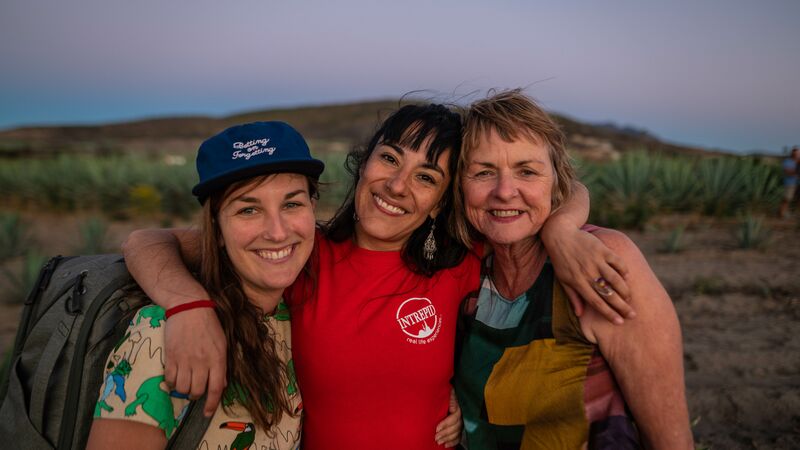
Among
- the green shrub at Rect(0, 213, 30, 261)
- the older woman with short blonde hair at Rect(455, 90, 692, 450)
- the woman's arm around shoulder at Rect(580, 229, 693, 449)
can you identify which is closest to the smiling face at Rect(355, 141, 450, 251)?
the older woman with short blonde hair at Rect(455, 90, 692, 450)

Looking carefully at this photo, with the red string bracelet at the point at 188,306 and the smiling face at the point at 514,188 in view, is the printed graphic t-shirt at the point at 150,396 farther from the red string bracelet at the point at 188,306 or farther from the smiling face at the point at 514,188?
the smiling face at the point at 514,188

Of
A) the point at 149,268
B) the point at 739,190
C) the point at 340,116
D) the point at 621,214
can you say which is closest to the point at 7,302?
the point at 149,268

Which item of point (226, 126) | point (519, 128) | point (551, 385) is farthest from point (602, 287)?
point (226, 126)

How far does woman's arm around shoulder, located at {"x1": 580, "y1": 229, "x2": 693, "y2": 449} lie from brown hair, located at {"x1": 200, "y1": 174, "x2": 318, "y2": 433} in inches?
45.9

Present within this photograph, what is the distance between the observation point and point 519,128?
7.40 feet

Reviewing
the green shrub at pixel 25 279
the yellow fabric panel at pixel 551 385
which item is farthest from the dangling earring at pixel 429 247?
the green shrub at pixel 25 279

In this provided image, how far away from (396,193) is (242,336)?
0.95 m

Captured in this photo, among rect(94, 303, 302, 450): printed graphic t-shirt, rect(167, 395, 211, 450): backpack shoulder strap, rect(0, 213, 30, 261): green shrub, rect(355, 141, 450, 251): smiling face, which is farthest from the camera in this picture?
rect(0, 213, 30, 261): green shrub

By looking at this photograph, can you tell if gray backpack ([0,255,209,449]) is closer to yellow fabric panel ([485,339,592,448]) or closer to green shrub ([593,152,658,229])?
yellow fabric panel ([485,339,592,448])

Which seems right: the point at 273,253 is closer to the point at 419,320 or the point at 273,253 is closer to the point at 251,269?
the point at 251,269

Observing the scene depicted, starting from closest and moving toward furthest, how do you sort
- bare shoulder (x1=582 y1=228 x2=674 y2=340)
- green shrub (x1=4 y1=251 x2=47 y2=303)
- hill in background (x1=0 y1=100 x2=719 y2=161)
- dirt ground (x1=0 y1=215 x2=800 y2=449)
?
bare shoulder (x1=582 y1=228 x2=674 y2=340) < dirt ground (x1=0 y1=215 x2=800 y2=449) < green shrub (x1=4 y1=251 x2=47 y2=303) < hill in background (x1=0 y1=100 x2=719 y2=161)

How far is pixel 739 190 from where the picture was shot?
1160 cm

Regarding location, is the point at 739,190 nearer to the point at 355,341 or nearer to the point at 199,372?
the point at 355,341

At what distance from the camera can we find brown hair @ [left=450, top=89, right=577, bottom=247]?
2260mm
